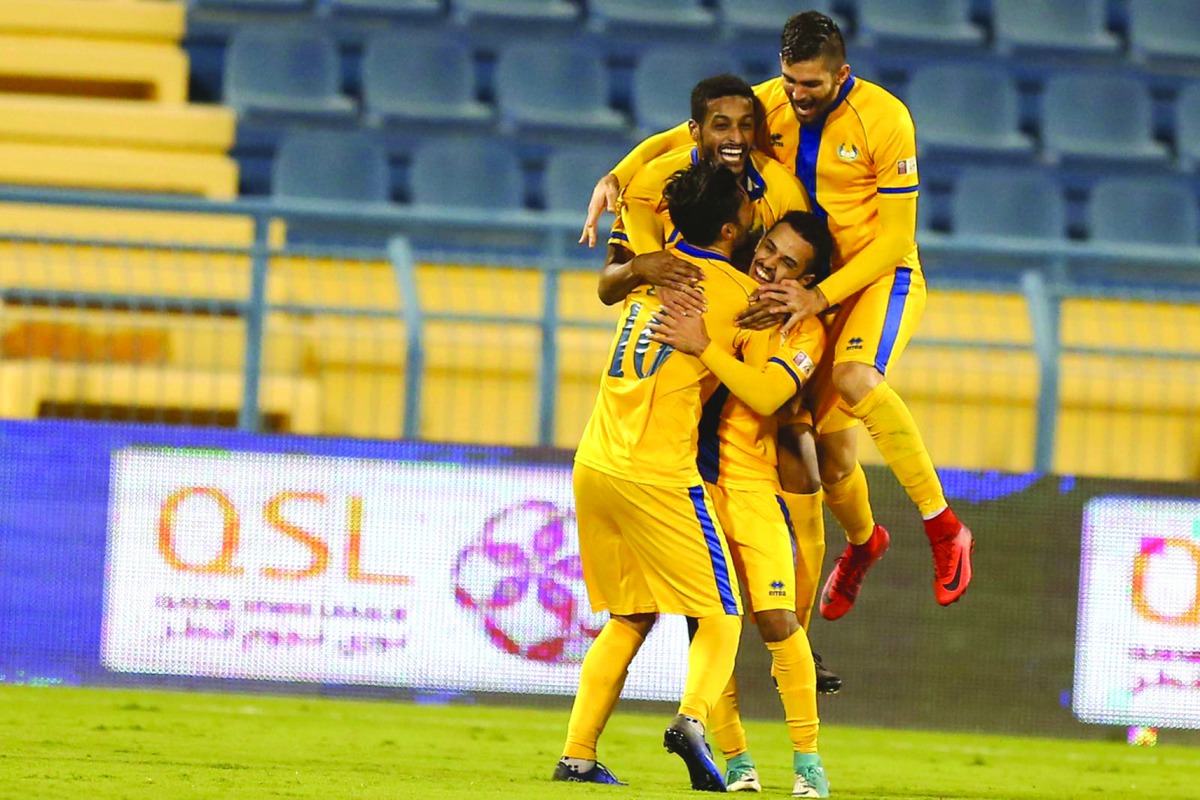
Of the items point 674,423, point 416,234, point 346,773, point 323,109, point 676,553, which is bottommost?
point 346,773

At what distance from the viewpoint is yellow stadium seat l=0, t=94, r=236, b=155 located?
12.3 m

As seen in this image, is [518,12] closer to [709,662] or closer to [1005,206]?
[1005,206]

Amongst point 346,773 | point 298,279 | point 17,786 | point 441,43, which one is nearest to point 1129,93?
point 441,43

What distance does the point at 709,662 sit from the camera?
6.11 meters

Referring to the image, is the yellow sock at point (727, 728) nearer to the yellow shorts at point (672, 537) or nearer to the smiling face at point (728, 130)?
the yellow shorts at point (672, 537)

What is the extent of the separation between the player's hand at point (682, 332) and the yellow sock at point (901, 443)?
1.97ft

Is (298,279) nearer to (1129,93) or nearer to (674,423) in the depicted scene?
(674,423)

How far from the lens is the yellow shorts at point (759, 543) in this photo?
6.25m

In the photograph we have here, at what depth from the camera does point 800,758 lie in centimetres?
621

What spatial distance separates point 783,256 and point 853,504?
3.72ft

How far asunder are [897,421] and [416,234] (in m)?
4.76

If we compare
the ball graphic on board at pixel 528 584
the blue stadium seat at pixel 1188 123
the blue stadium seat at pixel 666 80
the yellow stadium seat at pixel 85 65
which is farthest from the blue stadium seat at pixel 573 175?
the blue stadium seat at pixel 1188 123

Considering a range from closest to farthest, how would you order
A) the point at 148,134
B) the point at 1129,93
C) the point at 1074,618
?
the point at 1074,618 < the point at 148,134 < the point at 1129,93

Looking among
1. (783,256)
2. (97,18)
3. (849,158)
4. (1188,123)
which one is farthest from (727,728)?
(1188,123)
